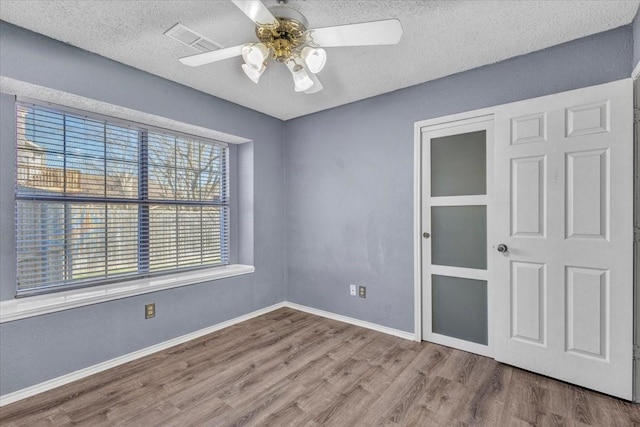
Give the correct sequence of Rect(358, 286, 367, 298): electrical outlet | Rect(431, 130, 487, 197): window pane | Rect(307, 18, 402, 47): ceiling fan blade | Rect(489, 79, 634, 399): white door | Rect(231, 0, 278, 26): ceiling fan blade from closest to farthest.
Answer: Rect(231, 0, 278, 26): ceiling fan blade
Rect(307, 18, 402, 47): ceiling fan blade
Rect(489, 79, 634, 399): white door
Rect(431, 130, 487, 197): window pane
Rect(358, 286, 367, 298): electrical outlet

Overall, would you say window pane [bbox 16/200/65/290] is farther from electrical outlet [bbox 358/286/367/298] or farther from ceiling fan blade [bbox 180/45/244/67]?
electrical outlet [bbox 358/286/367/298]

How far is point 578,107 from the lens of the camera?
2070 mm

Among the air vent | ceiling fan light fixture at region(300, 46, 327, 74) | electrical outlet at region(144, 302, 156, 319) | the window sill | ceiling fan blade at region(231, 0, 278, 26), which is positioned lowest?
electrical outlet at region(144, 302, 156, 319)

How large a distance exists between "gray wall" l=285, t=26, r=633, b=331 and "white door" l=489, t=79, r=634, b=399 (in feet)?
0.89

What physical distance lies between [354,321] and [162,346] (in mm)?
1924

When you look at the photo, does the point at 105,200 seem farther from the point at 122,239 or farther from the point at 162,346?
the point at 162,346

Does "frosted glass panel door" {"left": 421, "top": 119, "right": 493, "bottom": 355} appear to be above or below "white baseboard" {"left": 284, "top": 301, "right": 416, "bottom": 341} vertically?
above

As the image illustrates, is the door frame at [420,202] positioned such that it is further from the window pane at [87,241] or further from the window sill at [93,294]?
the window pane at [87,241]

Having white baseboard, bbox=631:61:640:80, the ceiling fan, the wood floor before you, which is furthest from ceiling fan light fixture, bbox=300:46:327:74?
the wood floor

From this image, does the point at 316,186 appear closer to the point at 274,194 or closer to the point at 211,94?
the point at 274,194

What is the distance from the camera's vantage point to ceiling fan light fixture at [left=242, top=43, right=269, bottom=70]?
1.62 m

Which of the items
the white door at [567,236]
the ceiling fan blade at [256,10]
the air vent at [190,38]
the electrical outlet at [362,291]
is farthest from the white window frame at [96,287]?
the white door at [567,236]

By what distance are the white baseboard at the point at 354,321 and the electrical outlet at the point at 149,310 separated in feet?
5.49

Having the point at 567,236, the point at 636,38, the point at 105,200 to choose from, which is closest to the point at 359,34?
the point at 636,38
